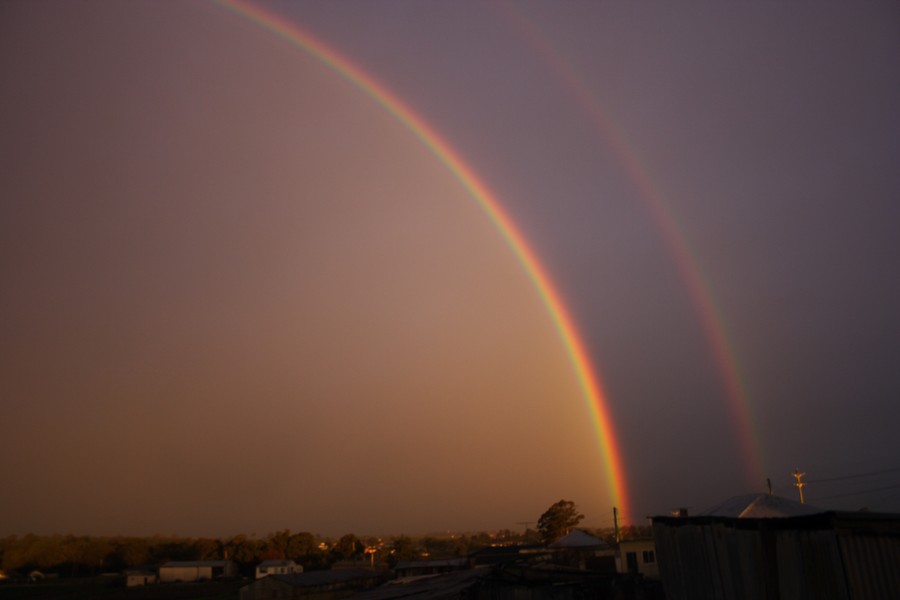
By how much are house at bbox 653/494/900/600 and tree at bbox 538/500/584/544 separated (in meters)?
72.7

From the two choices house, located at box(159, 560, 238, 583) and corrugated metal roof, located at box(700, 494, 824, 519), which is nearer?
corrugated metal roof, located at box(700, 494, 824, 519)

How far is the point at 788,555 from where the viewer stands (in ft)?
33.4

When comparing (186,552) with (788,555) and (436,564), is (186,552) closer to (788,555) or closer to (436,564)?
(436,564)

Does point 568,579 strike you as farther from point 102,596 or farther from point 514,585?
point 102,596

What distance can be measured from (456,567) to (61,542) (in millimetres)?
91507

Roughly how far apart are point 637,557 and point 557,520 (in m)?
45.8

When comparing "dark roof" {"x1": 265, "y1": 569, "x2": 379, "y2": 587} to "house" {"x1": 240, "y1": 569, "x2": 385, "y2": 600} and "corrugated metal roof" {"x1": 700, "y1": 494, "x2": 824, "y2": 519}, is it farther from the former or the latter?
"corrugated metal roof" {"x1": 700, "y1": 494, "x2": 824, "y2": 519}

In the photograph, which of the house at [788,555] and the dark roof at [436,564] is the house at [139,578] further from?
the house at [788,555]

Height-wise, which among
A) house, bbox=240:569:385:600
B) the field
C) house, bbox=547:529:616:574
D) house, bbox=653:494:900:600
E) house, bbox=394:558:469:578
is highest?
house, bbox=653:494:900:600

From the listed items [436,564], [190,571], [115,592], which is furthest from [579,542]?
[190,571]

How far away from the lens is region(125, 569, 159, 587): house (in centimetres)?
7562

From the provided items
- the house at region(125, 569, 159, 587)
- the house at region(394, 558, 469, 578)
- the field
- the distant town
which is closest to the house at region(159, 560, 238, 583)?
the house at region(125, 569, 159, 587)

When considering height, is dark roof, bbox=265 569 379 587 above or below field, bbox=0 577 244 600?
above

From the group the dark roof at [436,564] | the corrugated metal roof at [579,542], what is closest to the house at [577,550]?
the corrugated metal roof at [579,542]
